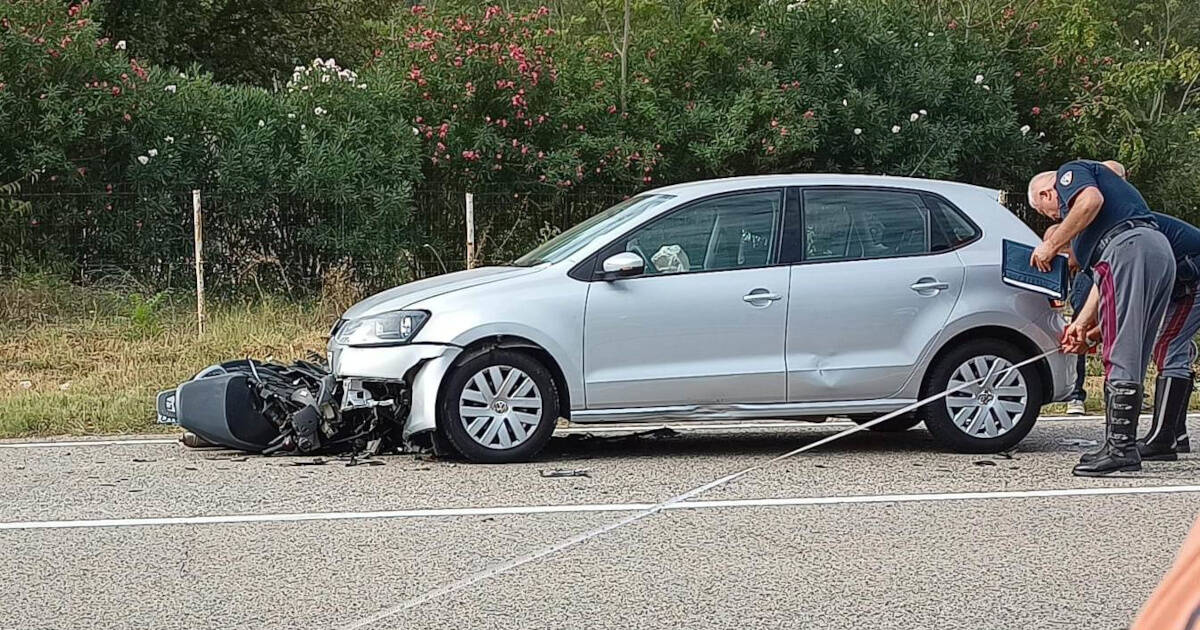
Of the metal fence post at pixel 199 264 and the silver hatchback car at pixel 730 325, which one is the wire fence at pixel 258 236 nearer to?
the metal fence post at pixel 199 264

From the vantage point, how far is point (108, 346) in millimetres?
14273

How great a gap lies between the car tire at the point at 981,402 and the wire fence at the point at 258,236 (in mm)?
8031

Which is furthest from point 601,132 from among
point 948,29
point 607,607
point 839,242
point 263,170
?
point 607,607

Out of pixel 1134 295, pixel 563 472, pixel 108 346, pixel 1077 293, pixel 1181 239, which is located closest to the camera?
pixel 1134 295

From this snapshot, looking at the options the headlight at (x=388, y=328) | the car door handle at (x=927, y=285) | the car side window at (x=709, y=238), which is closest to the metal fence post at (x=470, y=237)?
the car side window at (x=709, y=238)

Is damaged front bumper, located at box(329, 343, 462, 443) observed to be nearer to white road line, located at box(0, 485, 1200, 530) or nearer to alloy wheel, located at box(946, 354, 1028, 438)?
white road line, located at box(0, 485, 1200, 530)

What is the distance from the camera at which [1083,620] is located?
17.4 feet

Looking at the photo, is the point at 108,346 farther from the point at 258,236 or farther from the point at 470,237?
the point at 470,237

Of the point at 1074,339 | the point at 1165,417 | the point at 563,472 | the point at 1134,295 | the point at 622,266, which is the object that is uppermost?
the point at 622,266

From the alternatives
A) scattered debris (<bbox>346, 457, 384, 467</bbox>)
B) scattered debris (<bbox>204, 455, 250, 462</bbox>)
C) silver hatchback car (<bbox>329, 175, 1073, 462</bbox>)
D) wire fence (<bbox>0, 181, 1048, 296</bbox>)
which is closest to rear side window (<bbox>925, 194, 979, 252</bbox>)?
silver hatchback car (<bbox>329, 175, 1073, 462</bbox>)

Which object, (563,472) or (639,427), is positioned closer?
(563,472)

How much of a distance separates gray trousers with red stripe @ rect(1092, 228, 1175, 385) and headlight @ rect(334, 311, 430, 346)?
363 centimetres

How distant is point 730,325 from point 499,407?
1.38 m

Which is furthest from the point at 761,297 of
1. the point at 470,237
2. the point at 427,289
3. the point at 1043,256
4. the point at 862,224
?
the point at 470,237
